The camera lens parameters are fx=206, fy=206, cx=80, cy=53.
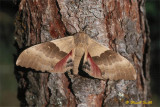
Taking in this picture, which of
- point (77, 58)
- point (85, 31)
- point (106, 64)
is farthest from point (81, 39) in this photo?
point (106, 64)

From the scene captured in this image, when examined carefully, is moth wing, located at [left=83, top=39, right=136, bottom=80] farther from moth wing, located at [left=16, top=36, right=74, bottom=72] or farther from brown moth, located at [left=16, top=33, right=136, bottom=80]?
moth wing, located at [left=16, top=36, right=74, bottom=72]

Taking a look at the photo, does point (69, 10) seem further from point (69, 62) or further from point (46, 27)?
point (69, 62)

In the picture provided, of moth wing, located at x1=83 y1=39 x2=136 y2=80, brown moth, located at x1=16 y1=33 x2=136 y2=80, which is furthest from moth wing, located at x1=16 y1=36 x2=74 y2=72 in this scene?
moth wing, located at x1=83 y1=39 x2=136 y2=80

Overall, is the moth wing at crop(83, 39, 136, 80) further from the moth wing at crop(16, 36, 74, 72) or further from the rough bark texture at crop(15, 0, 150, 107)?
the moth wing at crop(16, 36, 74, 72)

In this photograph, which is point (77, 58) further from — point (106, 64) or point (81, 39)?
point (106, 64)

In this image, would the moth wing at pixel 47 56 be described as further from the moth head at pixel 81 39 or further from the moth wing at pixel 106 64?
the moth wing at pixel 106 64

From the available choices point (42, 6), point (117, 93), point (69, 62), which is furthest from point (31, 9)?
point (117, 93)

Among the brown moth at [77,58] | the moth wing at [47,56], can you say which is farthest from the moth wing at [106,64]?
the moth wing at [47,56]

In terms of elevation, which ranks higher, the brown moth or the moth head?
the moth head
